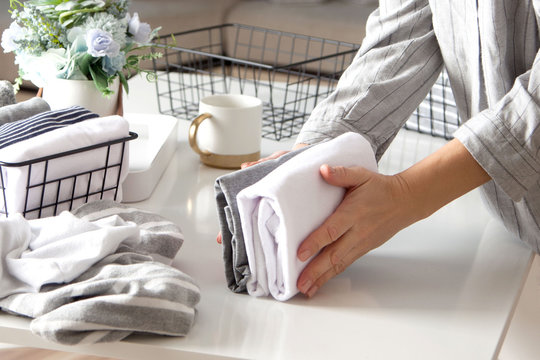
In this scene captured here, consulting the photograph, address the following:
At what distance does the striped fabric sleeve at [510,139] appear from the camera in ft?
2.60

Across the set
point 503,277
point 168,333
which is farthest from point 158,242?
point 503,277

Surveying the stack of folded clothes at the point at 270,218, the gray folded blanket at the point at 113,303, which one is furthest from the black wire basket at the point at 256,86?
the gray folded blanket at the point at 113,303

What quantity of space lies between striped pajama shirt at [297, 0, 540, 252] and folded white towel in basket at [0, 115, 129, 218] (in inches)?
9.9

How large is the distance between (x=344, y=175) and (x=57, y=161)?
0.33 m

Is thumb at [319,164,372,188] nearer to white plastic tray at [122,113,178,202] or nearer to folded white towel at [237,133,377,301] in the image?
folded white towel at [237,133,377,301]

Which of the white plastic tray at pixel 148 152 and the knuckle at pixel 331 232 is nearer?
the knuckle at pixel 331 232

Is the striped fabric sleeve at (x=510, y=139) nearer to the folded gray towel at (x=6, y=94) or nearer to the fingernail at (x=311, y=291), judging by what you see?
the fingernail at (x=311, y=291)

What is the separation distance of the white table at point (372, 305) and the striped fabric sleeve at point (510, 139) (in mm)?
129

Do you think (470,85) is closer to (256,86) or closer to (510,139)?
(510,139)

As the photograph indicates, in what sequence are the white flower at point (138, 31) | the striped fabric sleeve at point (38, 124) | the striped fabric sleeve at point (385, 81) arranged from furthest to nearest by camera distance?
the white flower at point (138, 31)
the striped fabric sleeve at point (385, 81)
the striped fabric sleeve at point (38, 124)

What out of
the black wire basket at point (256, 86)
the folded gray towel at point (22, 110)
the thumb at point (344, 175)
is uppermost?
the folded gray towel at point (22, 110)

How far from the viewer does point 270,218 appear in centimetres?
70

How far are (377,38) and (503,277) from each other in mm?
399

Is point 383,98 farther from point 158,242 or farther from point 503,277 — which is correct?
point 158,242
